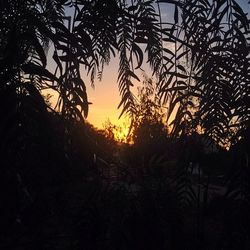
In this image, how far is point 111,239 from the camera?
7.76ft

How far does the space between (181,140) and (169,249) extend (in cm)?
213

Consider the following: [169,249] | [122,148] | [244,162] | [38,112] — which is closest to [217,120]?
[244,162]

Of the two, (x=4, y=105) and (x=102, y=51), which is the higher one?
(x=102, y=51)

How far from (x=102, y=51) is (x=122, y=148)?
384 cm

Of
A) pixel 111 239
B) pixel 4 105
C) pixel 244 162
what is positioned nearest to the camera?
pixel 4 105

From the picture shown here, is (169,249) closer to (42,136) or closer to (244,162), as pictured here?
(244,162)

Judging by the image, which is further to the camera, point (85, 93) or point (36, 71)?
point (85, 93)

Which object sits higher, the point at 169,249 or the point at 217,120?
the point at 217,120

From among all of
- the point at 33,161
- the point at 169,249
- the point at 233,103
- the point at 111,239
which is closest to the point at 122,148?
the point at 169,249

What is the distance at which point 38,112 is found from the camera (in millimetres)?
612

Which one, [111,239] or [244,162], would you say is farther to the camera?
[111,239]

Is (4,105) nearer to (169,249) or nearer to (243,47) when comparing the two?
(243,47)

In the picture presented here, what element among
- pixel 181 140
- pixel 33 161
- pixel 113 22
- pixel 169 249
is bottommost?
pixel 169 249

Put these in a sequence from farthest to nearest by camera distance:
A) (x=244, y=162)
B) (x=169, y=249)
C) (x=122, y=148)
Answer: (x=122, y=148) < (x=169, y=249) < (x=244, y=162)
